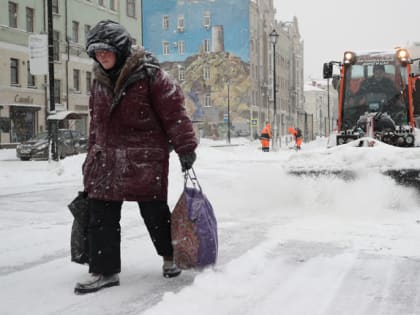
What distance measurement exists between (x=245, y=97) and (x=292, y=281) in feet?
200

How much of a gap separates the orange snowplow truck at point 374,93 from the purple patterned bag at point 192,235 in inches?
242

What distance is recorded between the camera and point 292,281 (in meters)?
4.02

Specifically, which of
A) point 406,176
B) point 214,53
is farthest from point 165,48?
point 406,176

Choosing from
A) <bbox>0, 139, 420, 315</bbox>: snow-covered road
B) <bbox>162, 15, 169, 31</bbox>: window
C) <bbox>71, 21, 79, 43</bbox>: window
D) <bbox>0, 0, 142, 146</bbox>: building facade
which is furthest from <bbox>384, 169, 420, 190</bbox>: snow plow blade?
<bbox>162, 15, 169, 31</bbox>: window

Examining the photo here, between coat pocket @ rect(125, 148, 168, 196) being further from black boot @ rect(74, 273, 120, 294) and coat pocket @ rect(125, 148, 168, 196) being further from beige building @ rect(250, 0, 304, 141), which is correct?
beige building @ rect(250, 0, 304, 141)

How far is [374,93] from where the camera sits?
410 inches

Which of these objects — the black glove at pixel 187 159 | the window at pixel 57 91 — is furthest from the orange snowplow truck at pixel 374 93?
the window at pixel 57 91

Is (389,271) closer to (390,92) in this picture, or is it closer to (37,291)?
(37,291)

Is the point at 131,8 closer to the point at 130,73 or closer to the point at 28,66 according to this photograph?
the point at 28,66

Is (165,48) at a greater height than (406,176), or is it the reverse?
(165,48)

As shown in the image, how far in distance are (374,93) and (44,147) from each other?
709 inches

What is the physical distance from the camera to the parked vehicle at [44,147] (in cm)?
2527

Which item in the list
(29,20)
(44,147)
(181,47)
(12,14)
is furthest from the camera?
(181,47)

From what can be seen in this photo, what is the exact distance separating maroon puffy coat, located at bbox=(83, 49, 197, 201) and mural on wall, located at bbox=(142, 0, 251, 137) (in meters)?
58.5
